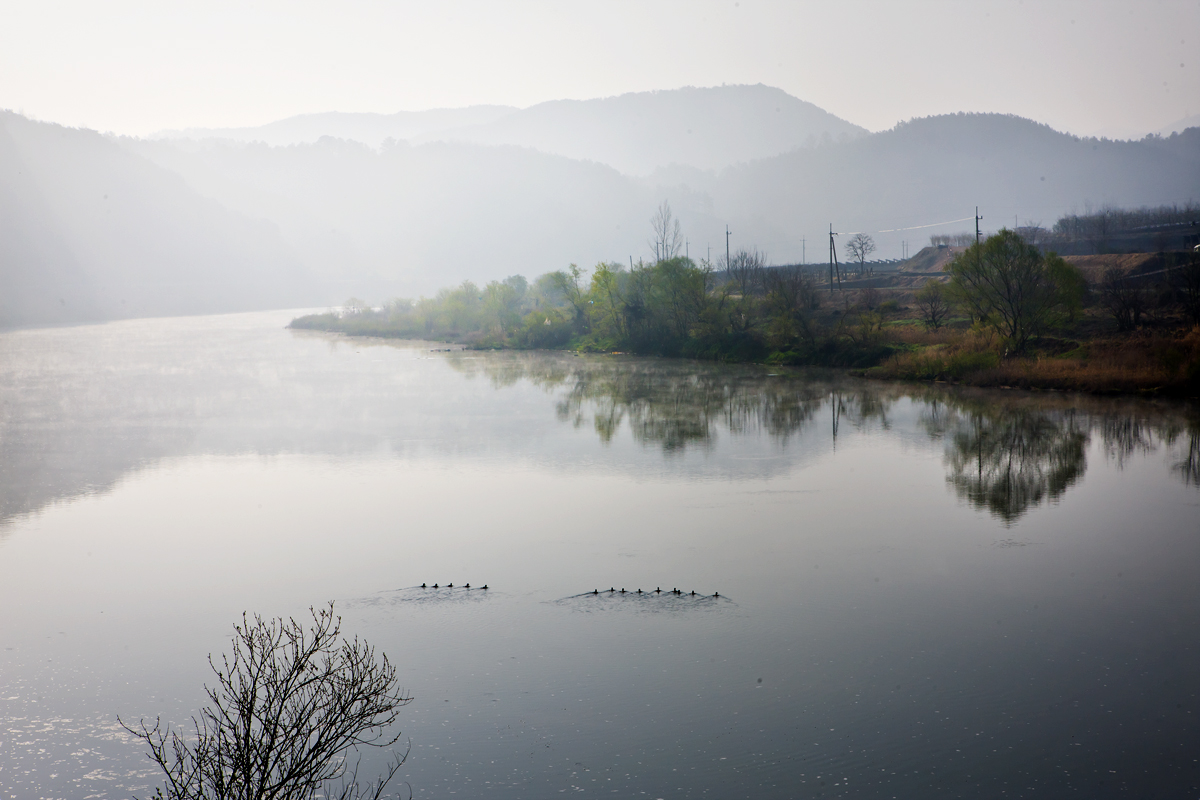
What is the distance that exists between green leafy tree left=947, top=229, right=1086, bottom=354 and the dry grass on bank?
113cm

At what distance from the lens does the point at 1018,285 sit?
1211 inches

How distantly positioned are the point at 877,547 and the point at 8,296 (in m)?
122

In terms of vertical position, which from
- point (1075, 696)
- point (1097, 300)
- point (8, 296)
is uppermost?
point (8, 296)

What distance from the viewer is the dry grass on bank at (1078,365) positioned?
2525 cm

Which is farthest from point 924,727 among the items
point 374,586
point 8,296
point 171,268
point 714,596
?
point 171,268

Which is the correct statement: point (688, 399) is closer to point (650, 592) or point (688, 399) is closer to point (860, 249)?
point (650, 592)

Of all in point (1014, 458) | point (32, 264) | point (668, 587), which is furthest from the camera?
point (32, 264)

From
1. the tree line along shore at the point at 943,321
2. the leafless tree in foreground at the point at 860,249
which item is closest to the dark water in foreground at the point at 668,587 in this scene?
the tree line along shore at the point at 943,321

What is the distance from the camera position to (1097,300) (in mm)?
36969

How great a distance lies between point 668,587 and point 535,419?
609 inches

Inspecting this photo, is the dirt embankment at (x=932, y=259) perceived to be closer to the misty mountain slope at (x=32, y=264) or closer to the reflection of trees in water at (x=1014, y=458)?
the reflection of trees in water at (x=1014, y=458)

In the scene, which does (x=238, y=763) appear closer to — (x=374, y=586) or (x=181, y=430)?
(x=374, y=586)

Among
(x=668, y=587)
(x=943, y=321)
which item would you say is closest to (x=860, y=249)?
(x=943, y=321)

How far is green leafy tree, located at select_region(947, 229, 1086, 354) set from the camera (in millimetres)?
30156
